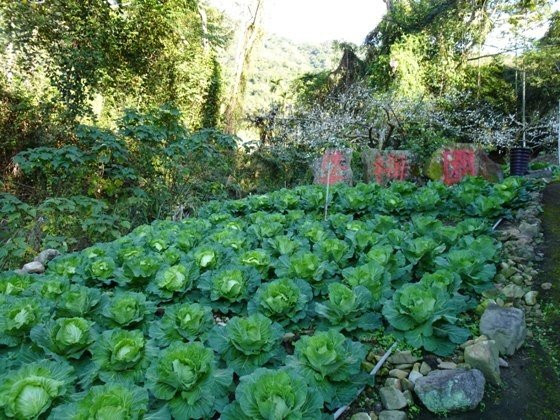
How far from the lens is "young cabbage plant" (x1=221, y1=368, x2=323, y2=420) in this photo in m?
1.04

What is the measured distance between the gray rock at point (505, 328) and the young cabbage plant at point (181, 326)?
1181 mm

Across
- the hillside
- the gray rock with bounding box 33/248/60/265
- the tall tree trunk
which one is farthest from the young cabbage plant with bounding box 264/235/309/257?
the hillside

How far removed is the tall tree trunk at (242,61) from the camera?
10.9m

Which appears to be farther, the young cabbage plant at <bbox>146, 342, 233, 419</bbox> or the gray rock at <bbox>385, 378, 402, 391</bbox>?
the gray rock at <bbox>385, 378, 402, 391</bbox>

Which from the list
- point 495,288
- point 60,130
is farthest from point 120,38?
point 495,288

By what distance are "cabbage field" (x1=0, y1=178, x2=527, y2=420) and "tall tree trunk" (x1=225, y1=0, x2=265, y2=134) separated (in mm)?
8623

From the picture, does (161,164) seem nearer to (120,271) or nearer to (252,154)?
(120,271)

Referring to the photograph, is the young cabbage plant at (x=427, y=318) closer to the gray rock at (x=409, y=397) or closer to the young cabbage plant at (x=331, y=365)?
the gray rock at (x=409, y=397)

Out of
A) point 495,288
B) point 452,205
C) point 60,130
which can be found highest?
point 60,130

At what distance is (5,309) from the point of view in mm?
1571

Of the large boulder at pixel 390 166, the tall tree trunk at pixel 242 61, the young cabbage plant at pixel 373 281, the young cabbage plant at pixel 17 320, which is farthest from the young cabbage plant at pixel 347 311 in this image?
the tall tree trunk at pixel 242 61

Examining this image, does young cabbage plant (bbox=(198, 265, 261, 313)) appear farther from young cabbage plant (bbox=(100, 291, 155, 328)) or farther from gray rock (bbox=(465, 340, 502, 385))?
gray rock (bbox=(465, 340, 502, 385))

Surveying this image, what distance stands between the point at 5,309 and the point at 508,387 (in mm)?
1988

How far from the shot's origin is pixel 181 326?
1512mm
